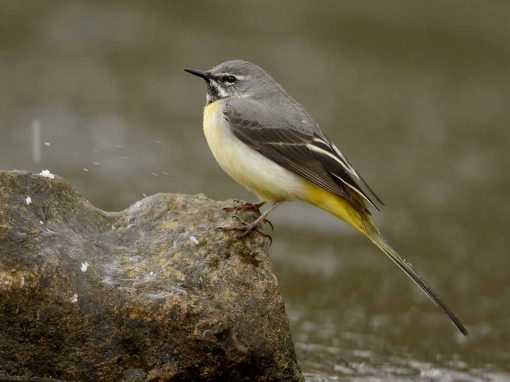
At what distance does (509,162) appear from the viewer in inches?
652

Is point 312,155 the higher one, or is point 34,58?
point 34,58

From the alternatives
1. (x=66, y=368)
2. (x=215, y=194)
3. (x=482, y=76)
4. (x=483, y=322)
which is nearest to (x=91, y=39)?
(x=215, y=194)

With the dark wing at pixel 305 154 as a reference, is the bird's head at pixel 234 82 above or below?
above

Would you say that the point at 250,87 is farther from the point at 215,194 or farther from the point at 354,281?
the point at 215,194

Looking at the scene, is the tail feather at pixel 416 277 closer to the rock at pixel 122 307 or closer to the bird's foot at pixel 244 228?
the bird's foot at pixel 244 228

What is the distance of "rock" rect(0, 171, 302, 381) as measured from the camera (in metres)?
6.55

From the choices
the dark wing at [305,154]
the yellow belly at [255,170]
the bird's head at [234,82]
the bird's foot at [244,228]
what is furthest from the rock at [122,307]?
the bird's head at [234,82]

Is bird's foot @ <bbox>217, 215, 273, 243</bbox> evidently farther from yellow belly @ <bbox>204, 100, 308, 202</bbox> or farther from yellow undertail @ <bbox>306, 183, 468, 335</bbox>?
yellow undertail @ <bbox>306, 183, 468, 335</bbox>

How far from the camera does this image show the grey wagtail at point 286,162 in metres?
7.86

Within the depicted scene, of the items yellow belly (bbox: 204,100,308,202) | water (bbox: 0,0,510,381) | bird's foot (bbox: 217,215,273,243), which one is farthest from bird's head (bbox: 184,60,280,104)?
water (bbox: 0,0,510,381)

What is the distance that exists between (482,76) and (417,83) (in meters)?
1.42

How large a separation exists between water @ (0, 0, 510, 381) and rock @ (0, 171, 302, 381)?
1734 mm

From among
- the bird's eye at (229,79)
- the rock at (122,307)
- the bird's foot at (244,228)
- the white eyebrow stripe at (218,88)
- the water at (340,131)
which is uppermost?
the water at (340,131)

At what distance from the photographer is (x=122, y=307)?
660 cm
